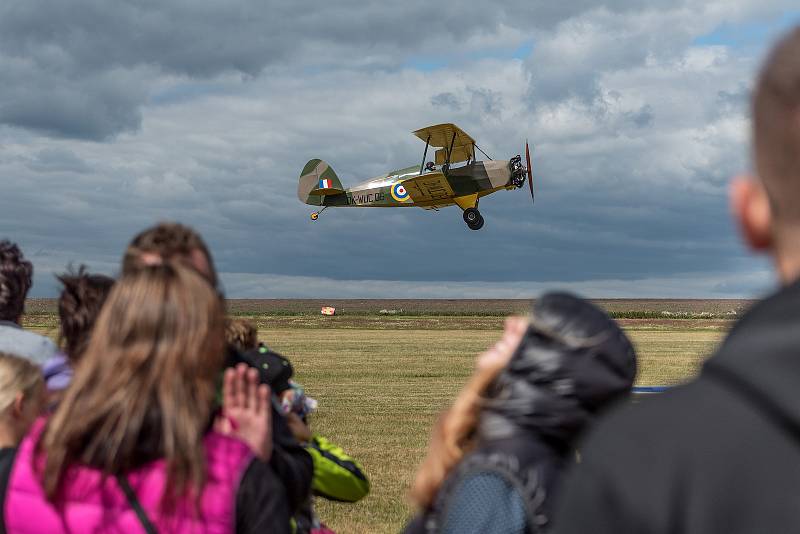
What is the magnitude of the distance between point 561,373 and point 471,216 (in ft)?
121

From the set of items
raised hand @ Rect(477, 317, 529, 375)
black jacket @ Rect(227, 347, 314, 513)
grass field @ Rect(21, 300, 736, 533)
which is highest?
raised hand @ Rect(477, 317, 529, 375)

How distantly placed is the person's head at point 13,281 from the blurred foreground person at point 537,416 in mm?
2733

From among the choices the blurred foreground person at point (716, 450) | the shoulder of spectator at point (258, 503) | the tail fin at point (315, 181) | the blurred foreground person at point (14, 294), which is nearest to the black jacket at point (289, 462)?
the shoulder of spectator at point (258, 503)

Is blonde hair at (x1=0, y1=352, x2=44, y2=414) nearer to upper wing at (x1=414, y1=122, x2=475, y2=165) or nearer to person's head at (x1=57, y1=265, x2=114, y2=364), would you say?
person's head at (x1=57, y1=265, x2=114, y2=364)

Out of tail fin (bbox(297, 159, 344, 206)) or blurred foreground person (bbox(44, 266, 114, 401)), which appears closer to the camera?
blurred foreground person (bbox(44, 266, 114, 401))

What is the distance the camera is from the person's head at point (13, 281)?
408 centimetres

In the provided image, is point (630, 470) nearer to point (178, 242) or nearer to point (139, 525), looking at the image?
point (139, 525)

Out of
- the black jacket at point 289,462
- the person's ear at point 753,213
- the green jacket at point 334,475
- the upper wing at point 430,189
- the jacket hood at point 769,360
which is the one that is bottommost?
the green jacket at point 334,475

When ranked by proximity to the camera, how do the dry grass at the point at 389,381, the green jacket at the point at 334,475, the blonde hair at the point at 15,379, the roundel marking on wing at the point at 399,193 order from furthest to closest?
the roundel marking on wing at the point at 399,193 → the dry grass at the point at 389,381 → the green jacket at the point at 334,475 → the blonde hair at the point at 15,379

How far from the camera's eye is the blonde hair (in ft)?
9.64

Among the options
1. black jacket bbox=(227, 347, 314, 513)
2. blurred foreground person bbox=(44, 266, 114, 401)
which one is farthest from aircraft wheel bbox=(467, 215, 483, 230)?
black jacket bbox=(227, 347, 314, 513)

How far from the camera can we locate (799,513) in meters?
0.88

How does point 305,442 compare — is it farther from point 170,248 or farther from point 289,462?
point 170,248

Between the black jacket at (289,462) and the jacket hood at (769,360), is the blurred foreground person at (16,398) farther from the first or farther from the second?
the jacket hood at (769,360)
